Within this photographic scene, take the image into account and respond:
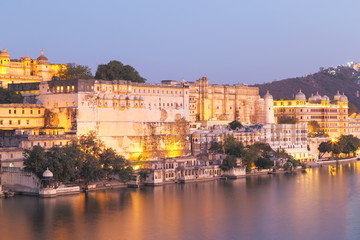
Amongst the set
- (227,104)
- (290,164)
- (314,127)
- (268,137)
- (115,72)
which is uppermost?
(115,72)

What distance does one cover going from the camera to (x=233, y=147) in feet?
142

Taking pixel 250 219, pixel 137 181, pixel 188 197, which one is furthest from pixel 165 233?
pixel 137 181

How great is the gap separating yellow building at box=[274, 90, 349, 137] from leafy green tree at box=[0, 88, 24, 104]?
2808 cm

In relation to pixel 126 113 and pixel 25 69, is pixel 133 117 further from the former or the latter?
pixel 25 69

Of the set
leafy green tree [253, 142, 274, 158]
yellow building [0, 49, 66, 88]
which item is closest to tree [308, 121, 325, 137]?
leafy green tree [253, 142, 274, 158]

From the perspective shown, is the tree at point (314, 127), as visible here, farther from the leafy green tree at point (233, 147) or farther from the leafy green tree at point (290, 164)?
the leafy green tree at point (233, 147)

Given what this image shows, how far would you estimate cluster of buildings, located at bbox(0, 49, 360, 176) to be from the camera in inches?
1545

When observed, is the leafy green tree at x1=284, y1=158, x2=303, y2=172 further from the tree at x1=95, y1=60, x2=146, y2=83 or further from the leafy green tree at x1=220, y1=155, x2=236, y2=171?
the tree at x1=95, y1=60, x2=146, y2=83

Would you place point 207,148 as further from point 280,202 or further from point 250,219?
point 250,219

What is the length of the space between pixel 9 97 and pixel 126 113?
7120 millimetres

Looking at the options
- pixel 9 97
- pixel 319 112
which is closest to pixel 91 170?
pixel 9 97

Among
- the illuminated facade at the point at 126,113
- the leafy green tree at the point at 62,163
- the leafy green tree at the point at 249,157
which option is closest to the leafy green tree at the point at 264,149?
the leafy green tree at the point at 249,157

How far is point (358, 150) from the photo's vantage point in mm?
59531

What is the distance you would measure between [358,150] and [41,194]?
35321 mm
